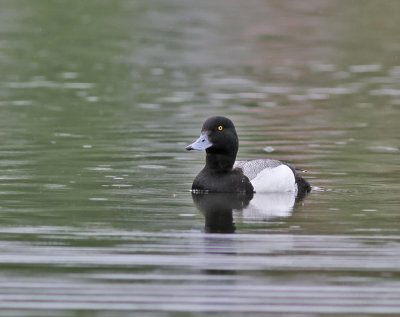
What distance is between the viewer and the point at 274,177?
13953 mm

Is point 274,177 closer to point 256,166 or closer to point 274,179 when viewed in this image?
point 274,179

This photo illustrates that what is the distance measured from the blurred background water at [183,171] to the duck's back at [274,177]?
0.37m

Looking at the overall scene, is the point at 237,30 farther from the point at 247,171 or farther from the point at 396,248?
the point at 396,248

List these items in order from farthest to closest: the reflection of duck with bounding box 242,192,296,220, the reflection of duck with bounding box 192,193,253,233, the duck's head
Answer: the duck's head, the reflection of duck with bounding box 242,192,296,220, the reflection of duck with bounding box 192,193,253,233

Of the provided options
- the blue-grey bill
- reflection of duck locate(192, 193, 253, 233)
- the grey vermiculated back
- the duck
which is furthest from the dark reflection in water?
the blue-grey bill

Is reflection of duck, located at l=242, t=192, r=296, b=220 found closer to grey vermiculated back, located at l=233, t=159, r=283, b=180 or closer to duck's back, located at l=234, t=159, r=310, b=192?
duck's back, located at l=234, t=159, r=310, b=192

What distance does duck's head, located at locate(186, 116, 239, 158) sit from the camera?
14.2 metres

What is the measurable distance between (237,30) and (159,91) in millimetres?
16754

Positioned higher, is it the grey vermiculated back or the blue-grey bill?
the blue-grey bill

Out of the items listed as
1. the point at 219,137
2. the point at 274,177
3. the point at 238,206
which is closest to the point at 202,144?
the point at 219,137

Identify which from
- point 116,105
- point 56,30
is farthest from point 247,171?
point 56,30

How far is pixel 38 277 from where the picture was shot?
876cm

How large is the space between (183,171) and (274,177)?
74.9 inches

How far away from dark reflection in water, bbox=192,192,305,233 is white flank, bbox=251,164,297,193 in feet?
0.32
